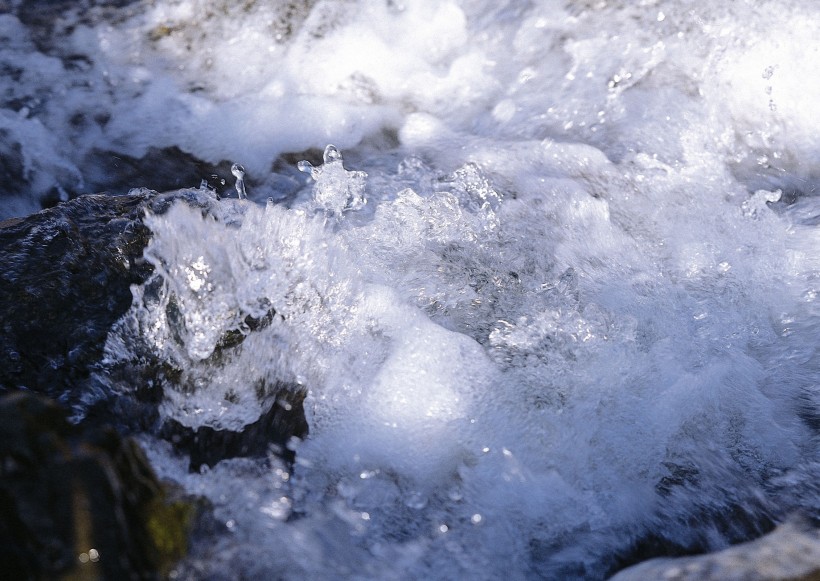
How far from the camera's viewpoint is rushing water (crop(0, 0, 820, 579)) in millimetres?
1935

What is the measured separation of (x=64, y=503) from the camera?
1282 mm

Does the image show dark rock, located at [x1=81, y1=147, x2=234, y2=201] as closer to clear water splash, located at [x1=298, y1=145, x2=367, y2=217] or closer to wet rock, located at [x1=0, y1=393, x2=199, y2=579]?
clear water splash, located at [x1=298, y1=145, x2=367, y2=217]

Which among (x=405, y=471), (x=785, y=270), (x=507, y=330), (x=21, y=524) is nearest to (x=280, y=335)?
(x=405, y=471)

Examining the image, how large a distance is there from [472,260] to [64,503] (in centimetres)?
171

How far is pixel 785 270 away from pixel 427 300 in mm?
1413

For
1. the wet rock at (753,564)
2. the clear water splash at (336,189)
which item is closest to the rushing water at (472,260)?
the clear water splash at (336,189)

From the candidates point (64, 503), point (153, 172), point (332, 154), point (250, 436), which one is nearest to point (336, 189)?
point (332, 154)

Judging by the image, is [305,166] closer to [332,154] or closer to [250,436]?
[332,154]

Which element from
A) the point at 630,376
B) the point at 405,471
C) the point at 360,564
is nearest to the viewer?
the point at 360,564

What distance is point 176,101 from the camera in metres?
3.79

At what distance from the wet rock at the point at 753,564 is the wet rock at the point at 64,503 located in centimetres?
104

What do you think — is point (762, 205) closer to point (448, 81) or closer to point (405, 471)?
point (448, 81)

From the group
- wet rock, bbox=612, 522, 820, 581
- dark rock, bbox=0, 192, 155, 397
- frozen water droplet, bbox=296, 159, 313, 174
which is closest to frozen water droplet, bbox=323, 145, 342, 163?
frozen water droplet, bbox=296, 159, 313, 174

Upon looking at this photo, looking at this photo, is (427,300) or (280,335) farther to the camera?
(427,300)
